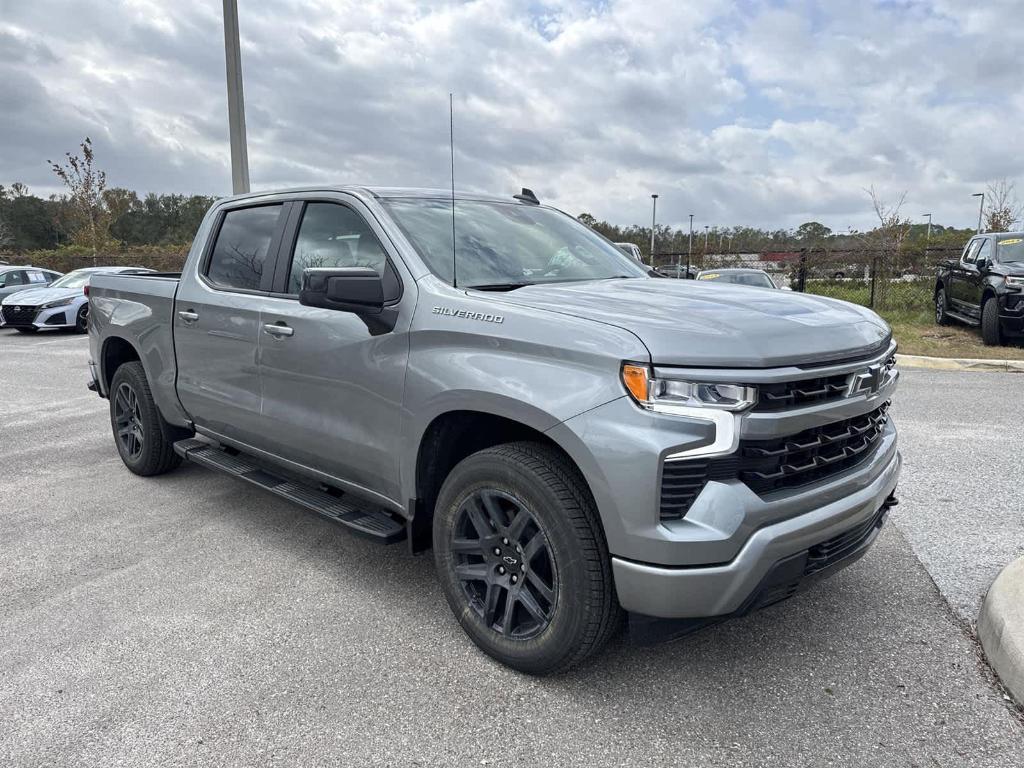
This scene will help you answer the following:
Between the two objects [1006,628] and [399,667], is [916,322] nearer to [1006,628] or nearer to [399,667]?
[1006,628]

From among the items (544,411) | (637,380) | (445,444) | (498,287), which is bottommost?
(445,444)

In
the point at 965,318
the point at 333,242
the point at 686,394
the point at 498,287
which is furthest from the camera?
the point at 965,318

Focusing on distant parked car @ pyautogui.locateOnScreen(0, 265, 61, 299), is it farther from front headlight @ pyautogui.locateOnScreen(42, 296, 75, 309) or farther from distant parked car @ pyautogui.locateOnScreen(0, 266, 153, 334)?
front headlight @ pyautogui.locateOnScreen(42, 296, 75, 309)

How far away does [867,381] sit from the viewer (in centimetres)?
275

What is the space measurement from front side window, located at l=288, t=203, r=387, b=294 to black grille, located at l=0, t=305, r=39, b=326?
14857 mm

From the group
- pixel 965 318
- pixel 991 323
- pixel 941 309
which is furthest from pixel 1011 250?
pixel 941 309

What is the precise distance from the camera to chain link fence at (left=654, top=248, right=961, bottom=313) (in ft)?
56.6

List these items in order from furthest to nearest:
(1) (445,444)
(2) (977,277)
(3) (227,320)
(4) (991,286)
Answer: (2) (977,277), (4) (991,286), (3) (227,320), (1) (445,444)

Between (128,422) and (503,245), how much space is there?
3485 mm

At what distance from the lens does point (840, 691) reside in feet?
8.89

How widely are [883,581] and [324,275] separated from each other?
295cm

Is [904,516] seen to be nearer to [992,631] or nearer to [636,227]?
[992,631]

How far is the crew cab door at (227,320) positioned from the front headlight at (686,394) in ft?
7.60

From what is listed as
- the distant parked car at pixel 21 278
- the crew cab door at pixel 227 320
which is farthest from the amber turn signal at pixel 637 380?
the distant parked car at pixel 21 278
